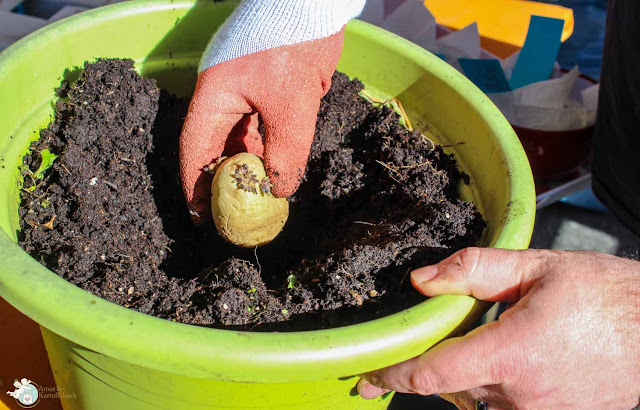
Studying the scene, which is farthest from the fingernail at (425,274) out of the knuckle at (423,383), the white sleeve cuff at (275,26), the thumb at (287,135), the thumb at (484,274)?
the white sleeve cuff at (275,26)

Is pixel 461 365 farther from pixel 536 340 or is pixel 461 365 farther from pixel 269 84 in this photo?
pixel 269 84

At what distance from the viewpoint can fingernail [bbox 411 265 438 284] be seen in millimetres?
798

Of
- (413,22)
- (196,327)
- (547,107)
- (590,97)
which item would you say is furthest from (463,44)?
(196,327)

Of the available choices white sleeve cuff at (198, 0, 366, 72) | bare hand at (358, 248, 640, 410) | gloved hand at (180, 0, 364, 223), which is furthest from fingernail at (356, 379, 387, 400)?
white sleeve cuff at (198, 0, 366, 72)

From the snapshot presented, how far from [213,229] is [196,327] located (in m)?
0.50

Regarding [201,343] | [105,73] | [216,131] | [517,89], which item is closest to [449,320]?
[201,343]

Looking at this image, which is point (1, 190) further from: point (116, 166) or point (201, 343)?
point (201, 343)

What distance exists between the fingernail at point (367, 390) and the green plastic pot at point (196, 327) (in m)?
0.02

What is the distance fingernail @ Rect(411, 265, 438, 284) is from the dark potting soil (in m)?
0.08

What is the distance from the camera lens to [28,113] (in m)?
1.07

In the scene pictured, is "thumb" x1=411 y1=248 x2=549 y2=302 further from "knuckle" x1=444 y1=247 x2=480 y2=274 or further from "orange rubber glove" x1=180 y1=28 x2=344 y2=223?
"orange rubber glove" x1=180 y1=28 x2=344 y2=223

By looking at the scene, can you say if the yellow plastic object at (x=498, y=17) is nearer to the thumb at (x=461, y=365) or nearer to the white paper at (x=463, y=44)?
the white paper at (x=463, y=44)

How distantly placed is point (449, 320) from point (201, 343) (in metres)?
0.33

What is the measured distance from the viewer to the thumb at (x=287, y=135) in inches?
40.3
